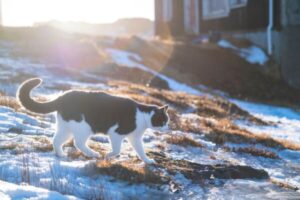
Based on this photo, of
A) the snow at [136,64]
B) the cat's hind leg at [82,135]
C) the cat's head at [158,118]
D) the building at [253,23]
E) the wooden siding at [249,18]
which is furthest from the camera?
the wooden siding at [249,18]

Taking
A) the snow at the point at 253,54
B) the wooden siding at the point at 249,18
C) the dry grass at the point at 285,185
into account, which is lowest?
the dry grass at the point at 285,185

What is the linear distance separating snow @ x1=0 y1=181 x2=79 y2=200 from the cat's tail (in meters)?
1.63

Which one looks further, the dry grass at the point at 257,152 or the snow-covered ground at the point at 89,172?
the dry grass at the point at 257,152

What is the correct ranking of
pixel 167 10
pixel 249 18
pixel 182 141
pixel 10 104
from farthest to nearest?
pixel 167 10, pixel 249 18, pixel 10 104, pixel 182 141

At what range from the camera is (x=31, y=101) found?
6848 mm

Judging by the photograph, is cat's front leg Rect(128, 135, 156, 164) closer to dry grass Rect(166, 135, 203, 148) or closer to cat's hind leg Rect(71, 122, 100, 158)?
cat's hind leg Rect(71, 122, 100, 158)

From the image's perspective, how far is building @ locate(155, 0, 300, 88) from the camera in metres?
21.6

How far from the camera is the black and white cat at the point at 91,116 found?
21.7 feet

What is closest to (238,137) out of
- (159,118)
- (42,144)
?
(159,118)

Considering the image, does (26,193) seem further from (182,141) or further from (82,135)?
(182,141)

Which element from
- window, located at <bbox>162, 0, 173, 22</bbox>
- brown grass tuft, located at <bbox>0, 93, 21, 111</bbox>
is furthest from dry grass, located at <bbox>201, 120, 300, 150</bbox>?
window, located at <bbox>162, 0, 173, 22</bbox>

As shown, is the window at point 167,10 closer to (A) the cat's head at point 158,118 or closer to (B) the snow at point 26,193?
(A) the cat's head at point 158,118

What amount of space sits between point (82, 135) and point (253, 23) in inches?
744

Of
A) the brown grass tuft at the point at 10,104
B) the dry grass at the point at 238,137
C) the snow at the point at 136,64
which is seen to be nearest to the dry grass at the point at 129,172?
the dry grass at the point at 238,137
